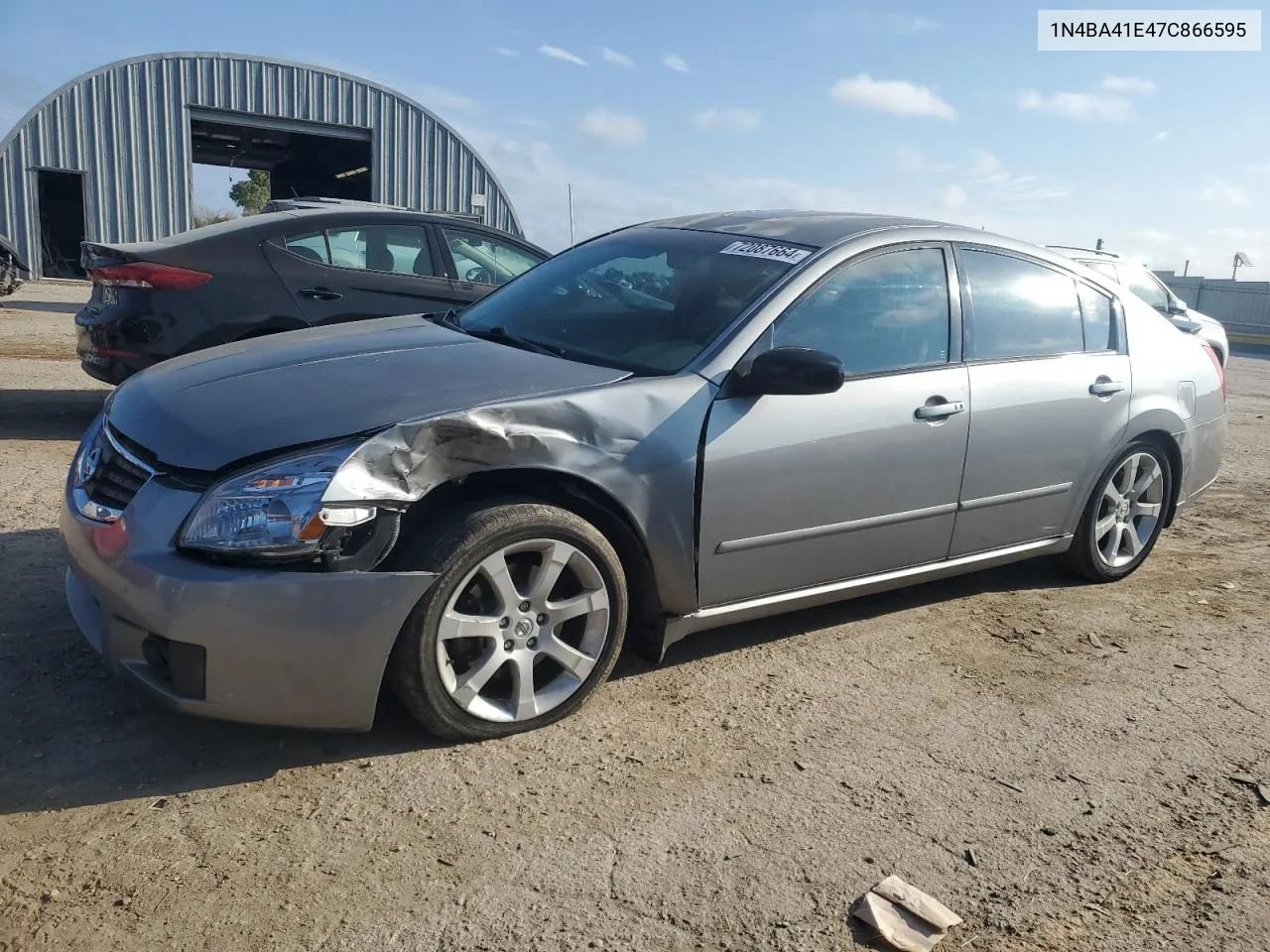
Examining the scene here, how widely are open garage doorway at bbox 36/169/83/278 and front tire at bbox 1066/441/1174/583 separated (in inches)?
1066

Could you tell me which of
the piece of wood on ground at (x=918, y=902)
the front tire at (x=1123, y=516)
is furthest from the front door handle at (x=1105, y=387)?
the piece of wood on ground at (x=918, y=902)

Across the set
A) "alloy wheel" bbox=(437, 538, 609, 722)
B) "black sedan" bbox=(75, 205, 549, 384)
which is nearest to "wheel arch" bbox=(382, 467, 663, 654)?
"alloy wheel" bbox=(437, 538, 609, 722)

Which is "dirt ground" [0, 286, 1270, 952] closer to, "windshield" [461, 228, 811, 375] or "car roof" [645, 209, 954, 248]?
"windshield" [461, 228, 811, 375]

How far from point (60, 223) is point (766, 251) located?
2867cm

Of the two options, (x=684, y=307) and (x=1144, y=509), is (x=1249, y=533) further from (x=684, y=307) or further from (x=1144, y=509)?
(x=684, y=307)

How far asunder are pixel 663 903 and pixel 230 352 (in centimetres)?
244

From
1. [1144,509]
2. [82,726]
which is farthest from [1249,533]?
[82,726]

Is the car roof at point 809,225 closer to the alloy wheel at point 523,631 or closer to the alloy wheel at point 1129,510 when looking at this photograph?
the alloy wheel at point 1129,510

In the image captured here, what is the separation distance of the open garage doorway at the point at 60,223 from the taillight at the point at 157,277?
2280 centimetres

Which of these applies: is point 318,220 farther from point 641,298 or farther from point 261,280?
point 641,298

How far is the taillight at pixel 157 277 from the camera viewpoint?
20.4ft

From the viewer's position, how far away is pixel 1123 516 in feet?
16.1

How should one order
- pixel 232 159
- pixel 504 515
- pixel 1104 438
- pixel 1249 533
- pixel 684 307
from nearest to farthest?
pixel 504 515 < pixel 684 307 < pixel 1104 438 < pixel 1249 533 < pixel 232 159

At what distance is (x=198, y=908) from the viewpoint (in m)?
2.29
